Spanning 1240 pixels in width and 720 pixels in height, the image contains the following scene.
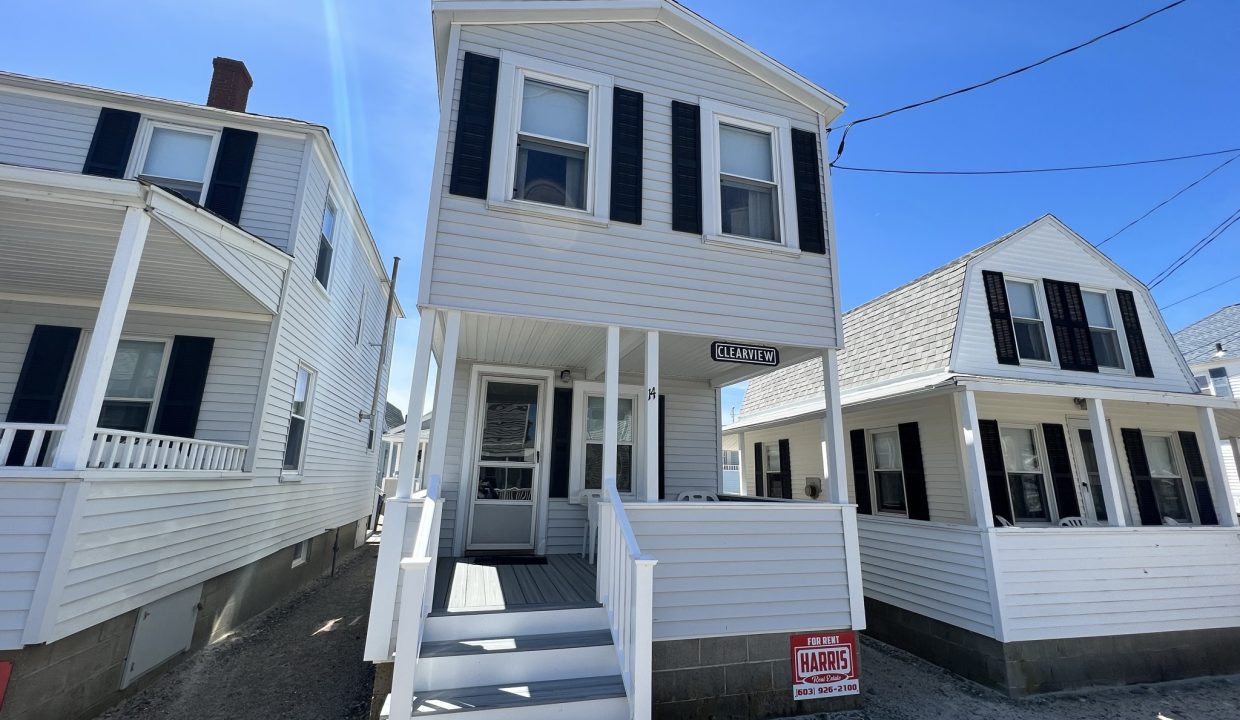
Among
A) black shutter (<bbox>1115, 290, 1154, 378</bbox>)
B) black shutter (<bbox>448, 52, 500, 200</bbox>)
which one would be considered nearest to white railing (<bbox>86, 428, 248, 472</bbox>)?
black shutter (<bbox>448, 52, 500, 200</bbox>)

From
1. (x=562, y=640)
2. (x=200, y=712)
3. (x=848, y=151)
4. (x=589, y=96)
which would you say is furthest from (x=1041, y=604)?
(x=200, y=712)

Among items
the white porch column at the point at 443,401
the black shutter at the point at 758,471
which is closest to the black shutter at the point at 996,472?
the black shutter at the point at 758,471

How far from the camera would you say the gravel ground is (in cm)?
410

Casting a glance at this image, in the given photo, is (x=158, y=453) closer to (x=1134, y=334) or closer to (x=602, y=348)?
(x=602, y=348)

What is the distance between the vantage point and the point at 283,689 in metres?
4.52

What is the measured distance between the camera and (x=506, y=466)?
21.0ft

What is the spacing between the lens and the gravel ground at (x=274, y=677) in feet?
13.5

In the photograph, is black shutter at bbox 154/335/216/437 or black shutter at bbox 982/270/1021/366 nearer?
black shutter at bbox 154/335/216/437

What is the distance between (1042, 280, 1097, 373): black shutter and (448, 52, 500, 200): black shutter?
862cm

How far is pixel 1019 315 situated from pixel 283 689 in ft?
34.5

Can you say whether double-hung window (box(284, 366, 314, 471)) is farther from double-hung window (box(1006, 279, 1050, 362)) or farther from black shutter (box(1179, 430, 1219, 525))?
black shutter (box(1179, 430, 1219, 525))

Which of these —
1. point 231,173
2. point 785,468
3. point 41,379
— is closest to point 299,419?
point 41,379

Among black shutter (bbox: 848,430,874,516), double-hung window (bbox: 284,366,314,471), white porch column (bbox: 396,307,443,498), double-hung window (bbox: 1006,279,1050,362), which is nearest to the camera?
white porch column (bbox: 396,307,443,498)

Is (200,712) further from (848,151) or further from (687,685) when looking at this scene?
(848,151)
